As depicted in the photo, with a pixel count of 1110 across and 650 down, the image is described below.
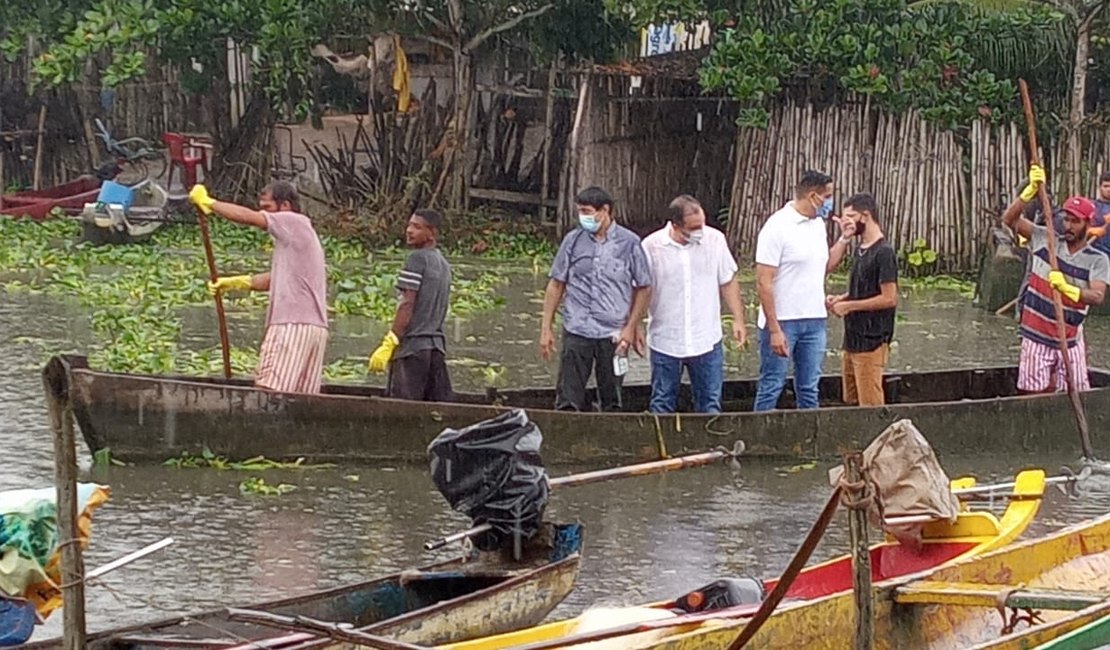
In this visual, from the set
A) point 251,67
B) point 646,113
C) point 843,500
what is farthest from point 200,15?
point 843,500

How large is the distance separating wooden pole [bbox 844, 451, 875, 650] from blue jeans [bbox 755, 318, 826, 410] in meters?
5.66

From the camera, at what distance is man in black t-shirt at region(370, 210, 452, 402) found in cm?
1120

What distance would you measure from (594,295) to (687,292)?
1.95ft

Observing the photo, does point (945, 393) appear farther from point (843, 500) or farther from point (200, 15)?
point (200, 15)

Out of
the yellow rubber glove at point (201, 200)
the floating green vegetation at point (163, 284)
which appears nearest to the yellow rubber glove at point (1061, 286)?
the yellow rubber glove at point (201, 200)

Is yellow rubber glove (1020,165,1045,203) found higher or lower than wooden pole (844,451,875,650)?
higher

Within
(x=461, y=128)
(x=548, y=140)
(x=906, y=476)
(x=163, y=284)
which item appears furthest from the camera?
(x=548, y=140)

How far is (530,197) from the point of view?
24.2 metres

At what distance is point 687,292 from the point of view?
11.7 meters

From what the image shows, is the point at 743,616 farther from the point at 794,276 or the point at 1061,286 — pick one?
the point at 1061,286

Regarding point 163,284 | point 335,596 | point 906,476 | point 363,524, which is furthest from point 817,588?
point 163,284

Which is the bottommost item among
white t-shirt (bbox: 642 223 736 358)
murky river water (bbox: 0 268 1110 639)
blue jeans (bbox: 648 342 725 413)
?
murky river water (bbox: 0 268 1110 639)

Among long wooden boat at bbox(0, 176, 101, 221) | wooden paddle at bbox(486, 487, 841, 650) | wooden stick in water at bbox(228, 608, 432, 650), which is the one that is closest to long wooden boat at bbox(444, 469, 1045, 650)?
wooden paddle at bbox(486, 487, 841, 650)

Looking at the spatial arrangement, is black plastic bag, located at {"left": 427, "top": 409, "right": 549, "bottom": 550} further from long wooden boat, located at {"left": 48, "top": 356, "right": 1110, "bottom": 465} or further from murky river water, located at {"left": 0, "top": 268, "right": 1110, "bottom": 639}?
long wooden boat, located at {"left": 48, "top": 356, "right": 1110, "bottom": 465}
